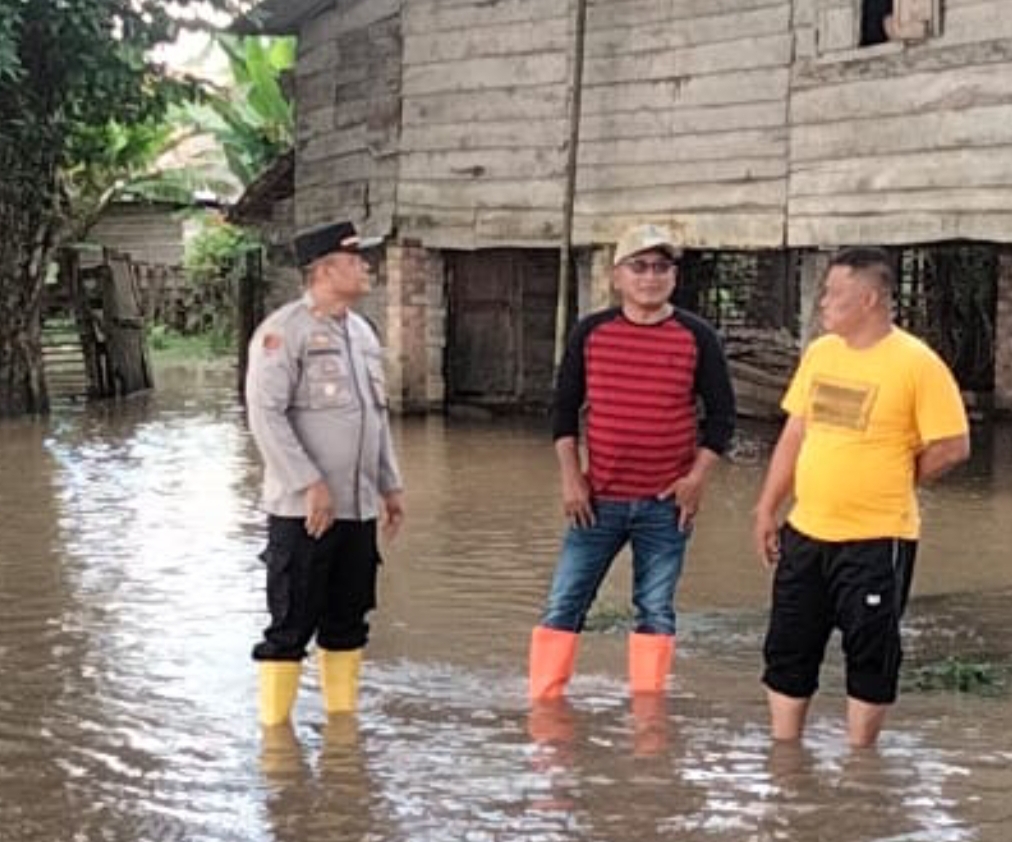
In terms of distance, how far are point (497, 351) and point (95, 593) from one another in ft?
43.9

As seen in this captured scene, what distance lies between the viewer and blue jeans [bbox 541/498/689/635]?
6.35m

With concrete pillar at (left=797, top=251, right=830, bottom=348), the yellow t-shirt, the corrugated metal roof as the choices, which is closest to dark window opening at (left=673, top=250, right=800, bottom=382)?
concrete pillar at (left=797, top=251, right=830, bottom=348)

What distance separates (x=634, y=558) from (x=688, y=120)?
11784 mm

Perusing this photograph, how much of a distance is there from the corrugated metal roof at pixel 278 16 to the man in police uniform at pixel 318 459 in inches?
662

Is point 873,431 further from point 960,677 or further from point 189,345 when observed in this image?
point 189,345

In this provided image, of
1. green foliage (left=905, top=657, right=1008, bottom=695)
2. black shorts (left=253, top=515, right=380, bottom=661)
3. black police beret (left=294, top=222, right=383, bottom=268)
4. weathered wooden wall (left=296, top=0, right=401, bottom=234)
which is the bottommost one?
green foliage (left=905, top=657, right=1008, bottom=695)

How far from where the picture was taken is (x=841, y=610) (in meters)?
5.54

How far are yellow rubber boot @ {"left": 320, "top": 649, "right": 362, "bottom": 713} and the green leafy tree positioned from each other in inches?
577

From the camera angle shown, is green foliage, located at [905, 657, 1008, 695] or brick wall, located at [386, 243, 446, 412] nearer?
green foliage, located at [905, 657, 1008, 695]

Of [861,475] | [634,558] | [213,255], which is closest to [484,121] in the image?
[634,558]

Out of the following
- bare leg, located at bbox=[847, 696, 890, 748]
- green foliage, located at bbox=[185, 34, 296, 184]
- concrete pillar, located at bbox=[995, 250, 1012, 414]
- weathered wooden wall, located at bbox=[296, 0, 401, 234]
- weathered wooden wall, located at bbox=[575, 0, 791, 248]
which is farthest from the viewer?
green foliage, located at bbox=[185, 34, 296, 184]

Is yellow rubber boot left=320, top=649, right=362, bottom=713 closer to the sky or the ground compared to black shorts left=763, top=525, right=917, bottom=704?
closer to the ground

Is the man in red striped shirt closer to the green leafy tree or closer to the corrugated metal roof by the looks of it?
the green leafy tree

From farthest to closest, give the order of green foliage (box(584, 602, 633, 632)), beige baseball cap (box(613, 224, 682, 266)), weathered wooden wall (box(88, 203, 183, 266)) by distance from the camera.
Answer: weathered wooden wall (box(88, 203, 183, 266)) < green foliage (box(584, 602, 633, 632)) < beige baseball cap (box(613, 224, 682, 266))
